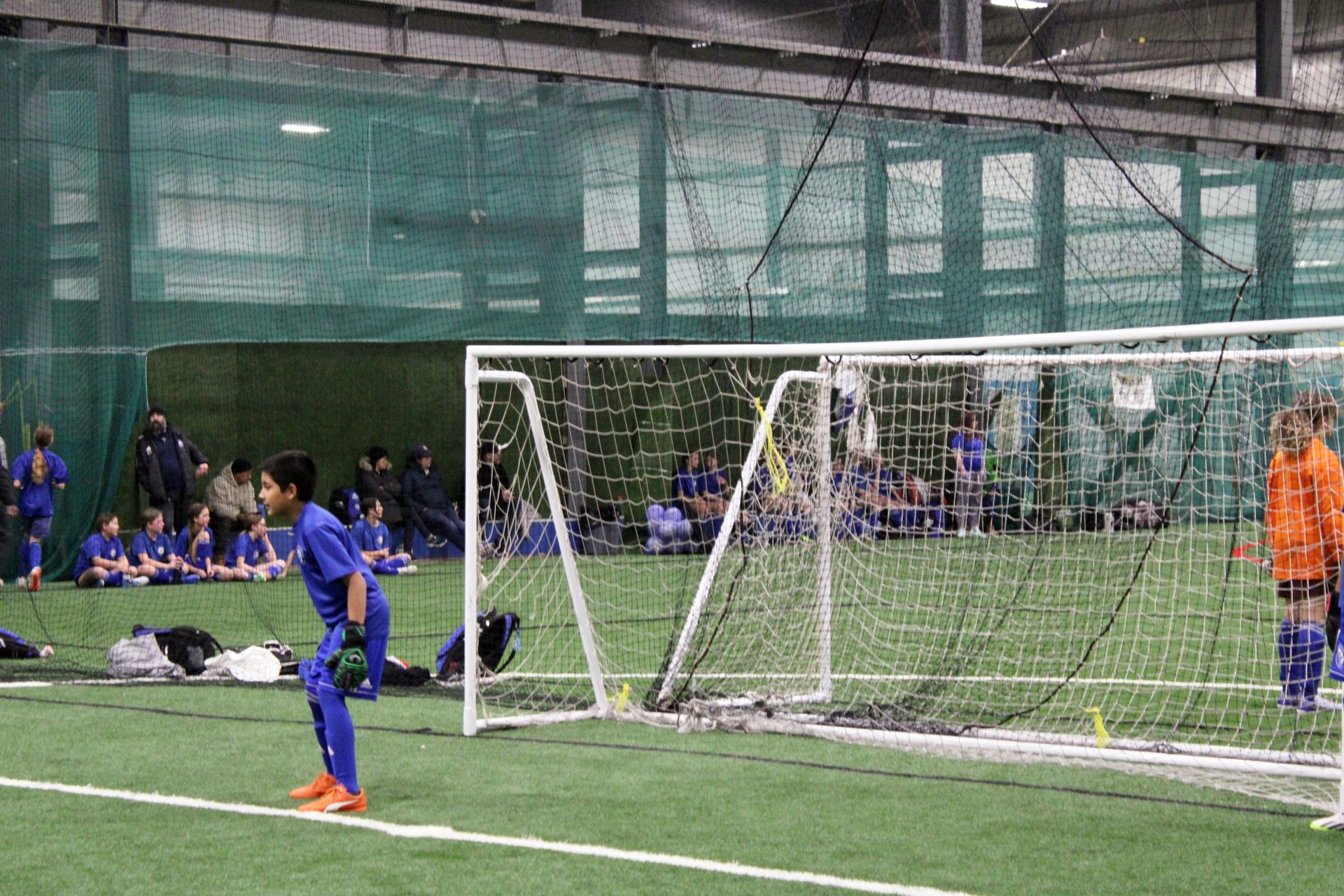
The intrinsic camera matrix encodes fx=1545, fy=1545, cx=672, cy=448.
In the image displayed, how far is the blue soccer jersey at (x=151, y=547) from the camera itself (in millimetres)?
15195

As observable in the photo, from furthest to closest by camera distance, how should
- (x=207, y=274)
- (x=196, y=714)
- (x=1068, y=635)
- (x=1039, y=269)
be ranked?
(x=1039, y=269) → (x=207, y=274) → (x=1068, y=635) → (x=196, y=714)

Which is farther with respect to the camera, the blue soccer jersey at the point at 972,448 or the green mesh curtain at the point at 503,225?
the green mesh curtain at the point at 503,225

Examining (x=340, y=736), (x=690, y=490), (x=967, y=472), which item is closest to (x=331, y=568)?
(x=340, y=736)

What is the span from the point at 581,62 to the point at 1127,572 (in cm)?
976

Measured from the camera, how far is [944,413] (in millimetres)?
11508

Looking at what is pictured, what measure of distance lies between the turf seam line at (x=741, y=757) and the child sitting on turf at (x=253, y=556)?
6.16 metres

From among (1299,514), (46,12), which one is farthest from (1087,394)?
(46,12)

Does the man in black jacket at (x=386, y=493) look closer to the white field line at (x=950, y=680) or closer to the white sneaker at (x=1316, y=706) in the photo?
the white field line at (x=950, y=680)

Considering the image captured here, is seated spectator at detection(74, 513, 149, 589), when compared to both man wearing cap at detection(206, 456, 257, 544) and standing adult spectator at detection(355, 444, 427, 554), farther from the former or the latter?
standing adult spectator at detection(355, 444, 427, 554)

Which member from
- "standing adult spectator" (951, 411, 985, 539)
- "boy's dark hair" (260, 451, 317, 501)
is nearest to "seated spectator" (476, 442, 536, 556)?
"boy's dark hair" (260, 451, 317, 501)

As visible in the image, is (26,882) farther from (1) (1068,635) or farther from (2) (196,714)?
(1) (1068,635)

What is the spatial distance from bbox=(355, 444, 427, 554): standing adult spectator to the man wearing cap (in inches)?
57.1

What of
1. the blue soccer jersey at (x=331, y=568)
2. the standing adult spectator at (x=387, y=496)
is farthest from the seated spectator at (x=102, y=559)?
the blue soccer jersey at (x=331, y=568)

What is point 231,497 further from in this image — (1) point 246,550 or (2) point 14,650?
(2) point 14,650
